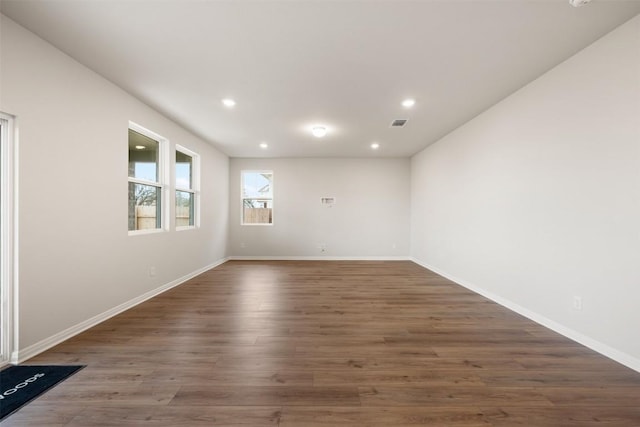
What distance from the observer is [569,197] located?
2547mm

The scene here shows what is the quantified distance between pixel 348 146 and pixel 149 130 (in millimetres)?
3722

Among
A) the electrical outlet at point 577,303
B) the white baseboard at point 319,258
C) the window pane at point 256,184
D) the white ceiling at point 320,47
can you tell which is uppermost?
the white ceiling at point 320,47

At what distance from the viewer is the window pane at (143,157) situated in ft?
11.4

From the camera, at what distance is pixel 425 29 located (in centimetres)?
213

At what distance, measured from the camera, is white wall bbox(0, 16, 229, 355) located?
213 centimetres

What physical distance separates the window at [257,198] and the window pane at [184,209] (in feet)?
6.38

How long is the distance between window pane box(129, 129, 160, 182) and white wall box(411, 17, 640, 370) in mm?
4868

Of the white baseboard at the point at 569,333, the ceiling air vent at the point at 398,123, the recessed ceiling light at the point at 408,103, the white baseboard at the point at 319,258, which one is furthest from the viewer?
the white baseboard at the point at 319,258

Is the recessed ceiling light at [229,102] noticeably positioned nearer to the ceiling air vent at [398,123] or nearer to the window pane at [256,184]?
the ceiling air vent at [398,123]

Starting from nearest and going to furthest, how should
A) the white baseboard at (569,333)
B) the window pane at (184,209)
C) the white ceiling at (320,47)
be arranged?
1. the white ceiling at (320,47)
2. the white baseboard at (569,333)
3. the window pane at (184,209)

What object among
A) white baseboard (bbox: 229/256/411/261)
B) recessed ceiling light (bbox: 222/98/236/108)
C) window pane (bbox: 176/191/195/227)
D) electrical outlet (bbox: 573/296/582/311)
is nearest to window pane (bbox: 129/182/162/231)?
window pane (bbox: 176/191/195/227)

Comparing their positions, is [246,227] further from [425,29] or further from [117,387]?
[425,29]

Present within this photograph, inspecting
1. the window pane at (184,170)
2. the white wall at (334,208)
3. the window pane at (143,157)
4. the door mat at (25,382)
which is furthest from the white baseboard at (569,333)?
the window pane at (184,170)

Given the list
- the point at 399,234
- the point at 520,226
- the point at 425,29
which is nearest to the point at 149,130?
the point at 425,29
